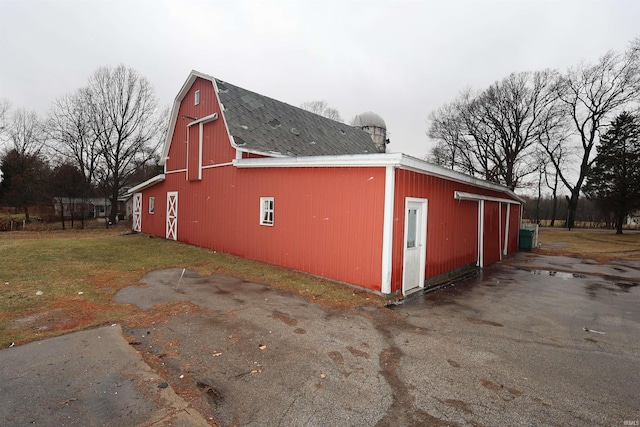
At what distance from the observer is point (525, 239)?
15922mm

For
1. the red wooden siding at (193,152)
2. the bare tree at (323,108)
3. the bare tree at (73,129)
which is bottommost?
the red wooden siding at (193,152)

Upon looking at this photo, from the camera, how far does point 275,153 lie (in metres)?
12.0

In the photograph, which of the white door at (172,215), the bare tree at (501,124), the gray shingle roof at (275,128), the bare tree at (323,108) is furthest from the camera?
the bare tree at (323,108)

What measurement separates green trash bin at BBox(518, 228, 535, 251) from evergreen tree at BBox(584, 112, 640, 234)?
17835mm

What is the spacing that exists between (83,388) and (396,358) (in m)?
3.56

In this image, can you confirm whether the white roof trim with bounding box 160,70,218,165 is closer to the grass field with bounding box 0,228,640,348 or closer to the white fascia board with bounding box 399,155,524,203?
the grass field with bounding box 0,228,640,348

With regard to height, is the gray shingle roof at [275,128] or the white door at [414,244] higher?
the gray shingle roof at [275,128]

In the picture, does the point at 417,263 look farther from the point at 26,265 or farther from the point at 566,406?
the point at 26,265

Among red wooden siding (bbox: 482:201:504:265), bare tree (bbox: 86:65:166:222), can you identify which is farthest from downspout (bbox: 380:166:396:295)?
bare tree (bbox: 86:65:166:222)

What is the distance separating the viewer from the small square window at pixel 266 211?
375 inches

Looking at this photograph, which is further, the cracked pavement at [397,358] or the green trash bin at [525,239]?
the green trash bin at [525,239]

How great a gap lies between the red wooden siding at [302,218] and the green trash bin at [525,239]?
13.6 meters

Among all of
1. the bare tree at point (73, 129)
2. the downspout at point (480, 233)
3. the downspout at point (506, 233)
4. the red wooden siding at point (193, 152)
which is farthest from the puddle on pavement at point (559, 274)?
the bare tree at point (73, 129)

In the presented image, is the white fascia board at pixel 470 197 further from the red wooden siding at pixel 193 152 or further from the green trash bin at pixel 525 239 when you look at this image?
the red wooden siding at pixel 193 152
